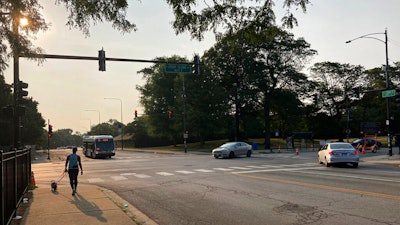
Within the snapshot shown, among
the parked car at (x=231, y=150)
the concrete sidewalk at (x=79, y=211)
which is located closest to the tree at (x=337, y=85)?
the parked car at (x=231, y=150)

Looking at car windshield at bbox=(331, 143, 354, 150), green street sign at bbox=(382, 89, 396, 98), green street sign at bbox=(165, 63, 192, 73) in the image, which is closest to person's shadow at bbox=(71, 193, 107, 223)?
green street sign at bbox=(165, 63, 192, 73)

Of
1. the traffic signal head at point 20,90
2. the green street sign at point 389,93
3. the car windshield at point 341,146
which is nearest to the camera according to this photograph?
the traffic signal head at point 20,90

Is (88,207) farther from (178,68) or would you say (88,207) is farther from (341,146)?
(341,146)

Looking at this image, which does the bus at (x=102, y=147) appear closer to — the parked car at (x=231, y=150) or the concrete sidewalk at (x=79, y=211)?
the parked car at (x=231, y=150)

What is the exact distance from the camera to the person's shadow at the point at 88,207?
9.32m

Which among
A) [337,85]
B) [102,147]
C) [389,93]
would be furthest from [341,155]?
[337,85]

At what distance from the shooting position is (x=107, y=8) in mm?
7707

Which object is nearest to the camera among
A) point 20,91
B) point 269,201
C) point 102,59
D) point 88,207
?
point 88,207

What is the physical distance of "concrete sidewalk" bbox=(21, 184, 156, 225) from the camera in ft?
28.7

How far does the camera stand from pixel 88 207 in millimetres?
10586

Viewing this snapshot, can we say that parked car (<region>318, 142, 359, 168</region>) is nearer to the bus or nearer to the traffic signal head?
the traffic signal head

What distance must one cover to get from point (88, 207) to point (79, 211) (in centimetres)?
58

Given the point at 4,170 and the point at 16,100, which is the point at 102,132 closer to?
the point at 16,100

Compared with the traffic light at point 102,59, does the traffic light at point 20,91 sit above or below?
below
